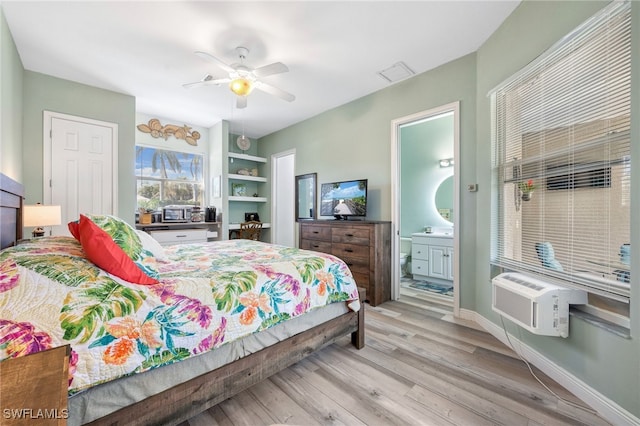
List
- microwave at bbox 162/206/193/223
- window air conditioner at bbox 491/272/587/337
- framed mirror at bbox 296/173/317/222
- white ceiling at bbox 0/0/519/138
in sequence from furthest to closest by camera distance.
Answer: framed mirror at bbox 296/173/317/222, microwave at bbox 162/206/193/223, white ceiling at bbox 0/0/519/138, window air conditioner at bbox 491/272/587/337

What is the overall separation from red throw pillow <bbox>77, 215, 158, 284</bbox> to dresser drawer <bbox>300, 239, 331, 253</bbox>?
8.36 feet

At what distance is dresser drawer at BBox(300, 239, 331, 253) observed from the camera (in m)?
3.66

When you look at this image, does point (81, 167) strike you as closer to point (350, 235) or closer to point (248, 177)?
point (248, 177)

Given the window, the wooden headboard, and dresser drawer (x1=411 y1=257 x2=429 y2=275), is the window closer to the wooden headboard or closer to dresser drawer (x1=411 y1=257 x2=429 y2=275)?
the wooden headboard

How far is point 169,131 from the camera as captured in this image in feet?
15.1

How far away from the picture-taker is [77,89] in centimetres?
329

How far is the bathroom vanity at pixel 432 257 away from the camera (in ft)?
12.7

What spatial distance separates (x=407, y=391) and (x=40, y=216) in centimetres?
337

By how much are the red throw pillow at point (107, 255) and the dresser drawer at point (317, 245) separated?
100 inches

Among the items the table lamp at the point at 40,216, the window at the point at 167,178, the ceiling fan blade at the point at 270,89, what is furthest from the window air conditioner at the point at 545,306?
the window at the point at 167,178

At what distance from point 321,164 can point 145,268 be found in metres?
3.39

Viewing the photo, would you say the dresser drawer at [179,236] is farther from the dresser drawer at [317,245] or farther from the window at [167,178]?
the dresser drawer at [317,245]

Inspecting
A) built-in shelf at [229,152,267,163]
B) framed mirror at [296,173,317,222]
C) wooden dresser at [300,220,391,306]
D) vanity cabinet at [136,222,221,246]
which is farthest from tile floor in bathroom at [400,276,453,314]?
built-in shelf at [229,152,267,163]

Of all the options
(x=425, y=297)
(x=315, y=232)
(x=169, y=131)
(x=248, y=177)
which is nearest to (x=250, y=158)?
(x=248, y=177)
